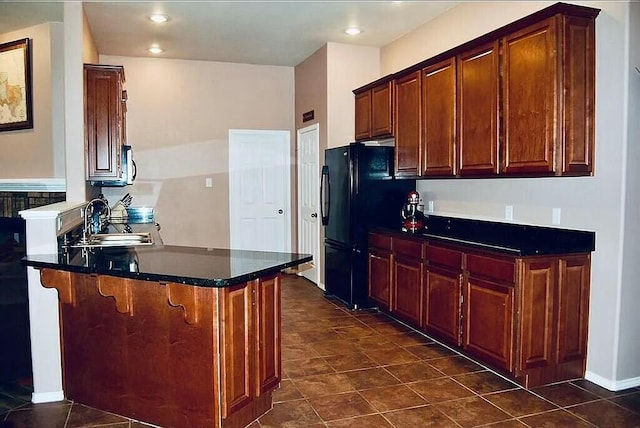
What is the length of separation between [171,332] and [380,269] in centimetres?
266

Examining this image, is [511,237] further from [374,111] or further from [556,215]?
[374,111]

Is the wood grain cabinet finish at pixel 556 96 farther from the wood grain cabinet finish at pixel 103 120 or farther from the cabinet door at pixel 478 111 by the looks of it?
the wood grain cabinet finish at pixel 103 120

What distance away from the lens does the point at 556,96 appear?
10.2 feet

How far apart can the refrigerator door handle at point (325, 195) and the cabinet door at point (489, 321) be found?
230 cm


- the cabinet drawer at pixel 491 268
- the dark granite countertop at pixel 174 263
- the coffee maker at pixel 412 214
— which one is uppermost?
the coffee maker at pixel 412 214

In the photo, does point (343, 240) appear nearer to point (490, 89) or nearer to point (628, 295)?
point (490, 89)

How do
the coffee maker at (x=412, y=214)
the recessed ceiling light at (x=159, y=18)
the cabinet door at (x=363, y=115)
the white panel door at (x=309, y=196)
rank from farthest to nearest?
the white panel door at (x=309, y=196) < the cabinet door at (x=363, y=115) < the recessed ceiling light at (x=159, y=18) < the coffee maker at (x=412, y=214)

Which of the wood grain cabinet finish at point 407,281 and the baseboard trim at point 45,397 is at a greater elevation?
the wood grain cabinet finish at point 407,281

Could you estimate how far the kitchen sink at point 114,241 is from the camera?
341cm

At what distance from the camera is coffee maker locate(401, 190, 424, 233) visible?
4734mm

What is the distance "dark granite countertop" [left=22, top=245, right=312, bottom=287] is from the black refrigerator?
2180mm

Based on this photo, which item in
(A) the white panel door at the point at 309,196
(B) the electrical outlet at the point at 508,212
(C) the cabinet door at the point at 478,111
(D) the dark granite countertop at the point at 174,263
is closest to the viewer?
(D) the dark granite countertop at the point at 174,263

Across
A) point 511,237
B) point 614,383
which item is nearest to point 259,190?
point 511,237

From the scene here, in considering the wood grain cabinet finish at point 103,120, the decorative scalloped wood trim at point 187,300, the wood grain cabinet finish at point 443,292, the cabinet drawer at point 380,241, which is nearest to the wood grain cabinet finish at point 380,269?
the cabinet drawer at point 380,241
